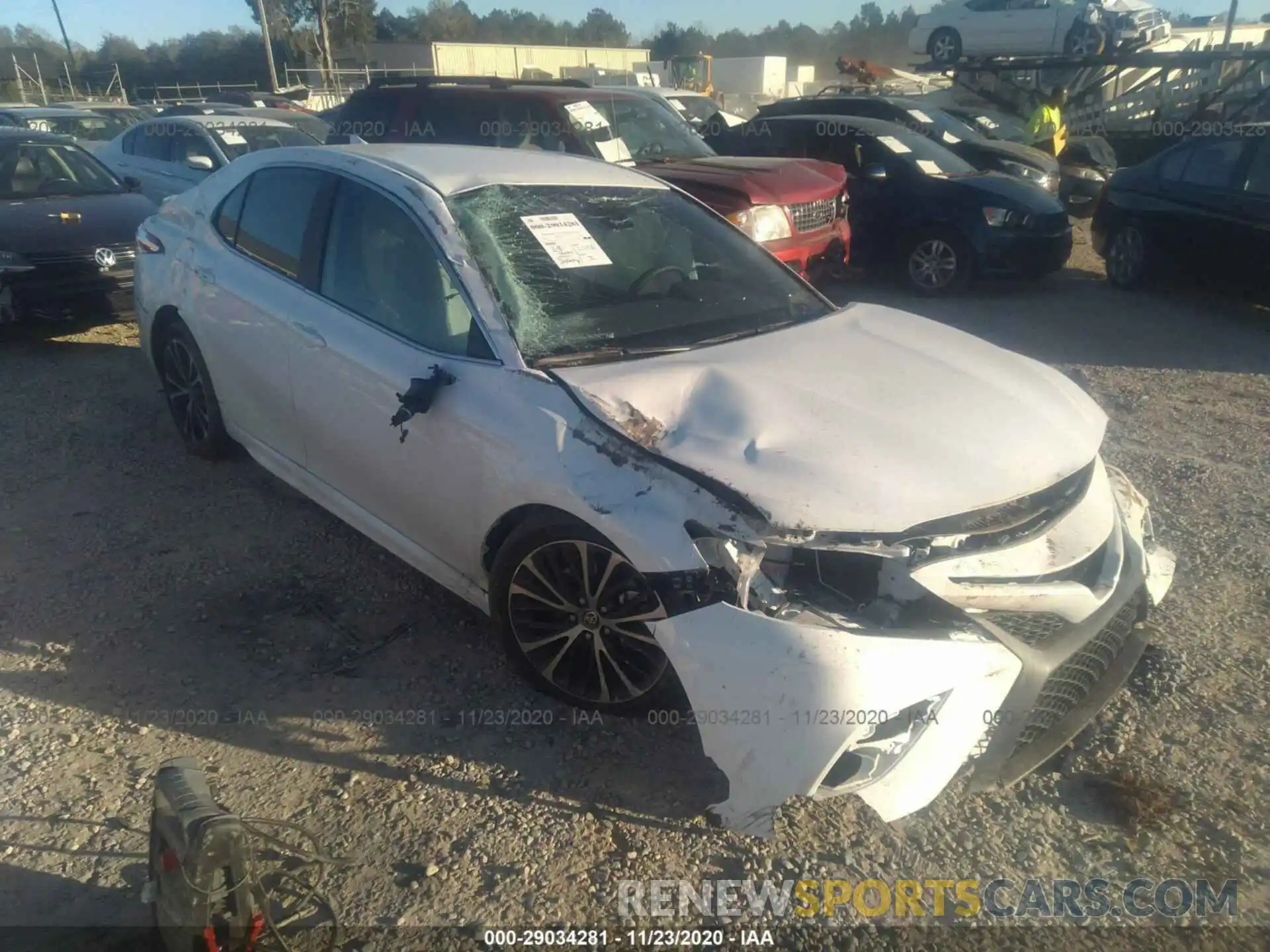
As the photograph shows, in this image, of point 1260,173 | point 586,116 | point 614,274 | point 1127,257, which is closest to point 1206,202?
point 1260,173

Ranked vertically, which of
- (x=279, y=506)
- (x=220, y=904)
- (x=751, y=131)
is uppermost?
(x=751, y=131)

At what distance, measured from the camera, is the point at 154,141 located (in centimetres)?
1073

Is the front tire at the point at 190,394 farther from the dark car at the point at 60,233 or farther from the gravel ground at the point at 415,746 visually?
the dark car at the point at 60,233

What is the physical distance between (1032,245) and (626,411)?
289 inches

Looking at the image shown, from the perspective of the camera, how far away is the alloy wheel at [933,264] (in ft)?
29.9

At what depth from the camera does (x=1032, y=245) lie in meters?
8.88

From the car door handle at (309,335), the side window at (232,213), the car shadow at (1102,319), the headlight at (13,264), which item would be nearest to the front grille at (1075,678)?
the car door handle at (309,335)

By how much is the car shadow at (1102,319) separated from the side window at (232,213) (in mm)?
4211

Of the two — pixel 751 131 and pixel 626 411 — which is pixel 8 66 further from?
pixel 626 411

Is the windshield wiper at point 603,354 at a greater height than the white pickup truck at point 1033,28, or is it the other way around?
the white pickup truck at point 1033,28

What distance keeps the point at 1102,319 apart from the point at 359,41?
60235mm

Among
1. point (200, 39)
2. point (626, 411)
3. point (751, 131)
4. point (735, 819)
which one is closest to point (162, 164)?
point (751, 131)

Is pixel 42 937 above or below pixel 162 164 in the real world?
below

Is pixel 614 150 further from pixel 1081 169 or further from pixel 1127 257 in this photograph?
pixel 1081 169
